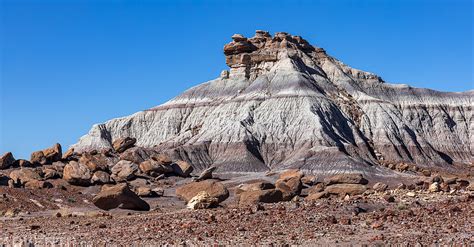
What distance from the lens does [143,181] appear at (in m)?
69.1

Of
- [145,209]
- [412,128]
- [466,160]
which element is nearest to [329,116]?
[412,128]

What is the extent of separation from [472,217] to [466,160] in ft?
293

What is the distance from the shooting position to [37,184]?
58.4 m

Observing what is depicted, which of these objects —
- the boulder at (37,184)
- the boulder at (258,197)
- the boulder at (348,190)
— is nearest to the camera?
the boulder at (258,197)

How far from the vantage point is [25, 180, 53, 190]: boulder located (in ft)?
190

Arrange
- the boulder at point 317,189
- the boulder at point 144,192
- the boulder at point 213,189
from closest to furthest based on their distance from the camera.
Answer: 1. the boulder at point 213,189
2. the boulder at point 317,189
3. the boulder at point 144,192

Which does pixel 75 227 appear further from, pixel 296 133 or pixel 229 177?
pixel 296 133

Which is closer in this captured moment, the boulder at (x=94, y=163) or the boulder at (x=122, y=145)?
the boulder at (x=94, y=163)

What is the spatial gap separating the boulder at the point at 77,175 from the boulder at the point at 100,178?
1.65ft

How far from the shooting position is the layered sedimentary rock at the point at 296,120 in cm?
9150

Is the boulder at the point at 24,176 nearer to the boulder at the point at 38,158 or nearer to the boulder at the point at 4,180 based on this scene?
the boulder at the point at 4,180

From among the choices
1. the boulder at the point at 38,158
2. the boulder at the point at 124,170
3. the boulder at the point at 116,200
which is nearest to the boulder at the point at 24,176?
the boulder at the point at 38,158

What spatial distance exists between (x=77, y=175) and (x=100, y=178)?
2073mm

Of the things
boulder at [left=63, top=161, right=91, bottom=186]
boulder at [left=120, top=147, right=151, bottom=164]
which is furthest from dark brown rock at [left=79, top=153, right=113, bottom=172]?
boulder at [left=120, top=147, right=151, bottom=164]
